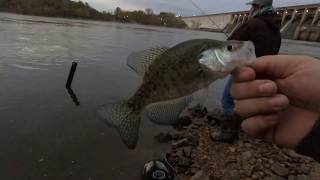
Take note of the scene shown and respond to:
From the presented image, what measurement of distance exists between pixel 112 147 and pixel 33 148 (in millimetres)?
1953

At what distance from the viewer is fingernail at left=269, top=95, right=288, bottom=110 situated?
2041 mm

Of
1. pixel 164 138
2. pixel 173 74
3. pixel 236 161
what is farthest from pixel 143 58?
pixel 164 138

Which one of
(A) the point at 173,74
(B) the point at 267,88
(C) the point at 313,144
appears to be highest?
(B) the point at 267,88

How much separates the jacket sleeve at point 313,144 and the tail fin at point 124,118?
62.1 inches

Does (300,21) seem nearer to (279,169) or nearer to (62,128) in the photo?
(62,128)

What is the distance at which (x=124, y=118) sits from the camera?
3246 mm

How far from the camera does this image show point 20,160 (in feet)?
25.6

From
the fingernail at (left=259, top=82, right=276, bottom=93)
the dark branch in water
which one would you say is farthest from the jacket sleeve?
the dark branch in water

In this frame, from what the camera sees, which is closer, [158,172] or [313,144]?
[313,144]

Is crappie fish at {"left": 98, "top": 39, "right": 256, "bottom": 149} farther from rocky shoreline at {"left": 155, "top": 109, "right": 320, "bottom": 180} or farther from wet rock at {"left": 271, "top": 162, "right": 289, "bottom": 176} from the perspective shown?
wet rock at {"left": 271, "top": 162, "right": 289, "bottom": 176}

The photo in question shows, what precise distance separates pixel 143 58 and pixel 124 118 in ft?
2.02

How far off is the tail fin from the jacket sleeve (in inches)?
62.1

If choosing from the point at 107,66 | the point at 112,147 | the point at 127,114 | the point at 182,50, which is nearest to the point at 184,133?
the point at 112,147

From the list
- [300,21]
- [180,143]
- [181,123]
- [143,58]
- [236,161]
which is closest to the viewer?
[143,58]
